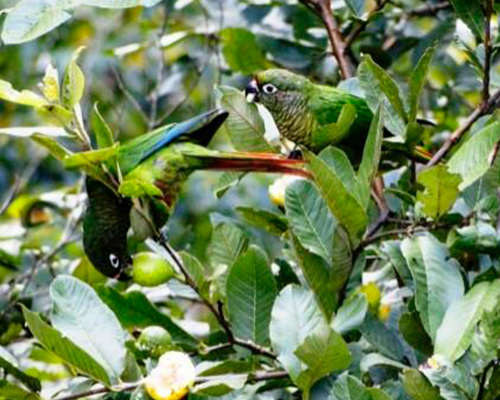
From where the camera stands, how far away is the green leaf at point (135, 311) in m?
1.47

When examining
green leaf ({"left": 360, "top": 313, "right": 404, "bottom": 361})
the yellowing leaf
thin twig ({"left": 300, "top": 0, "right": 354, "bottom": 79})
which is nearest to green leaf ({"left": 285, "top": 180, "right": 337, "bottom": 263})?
green leaf ({"left": 360, "top": 313, "right": 404, "bottom": 361})

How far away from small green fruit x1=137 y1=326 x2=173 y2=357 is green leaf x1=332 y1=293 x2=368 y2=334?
22 cm

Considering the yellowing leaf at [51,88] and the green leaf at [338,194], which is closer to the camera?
the green leaf at [338,194]

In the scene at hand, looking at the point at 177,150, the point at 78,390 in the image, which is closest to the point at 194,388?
the point at 78,390

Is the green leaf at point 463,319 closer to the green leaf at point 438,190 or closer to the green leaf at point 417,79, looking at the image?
the green leaf at point 438,190

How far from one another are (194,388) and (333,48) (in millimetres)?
719

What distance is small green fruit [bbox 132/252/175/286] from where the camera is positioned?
144 cm

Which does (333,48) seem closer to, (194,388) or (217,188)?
(217,188)

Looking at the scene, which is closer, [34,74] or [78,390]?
[78,390]

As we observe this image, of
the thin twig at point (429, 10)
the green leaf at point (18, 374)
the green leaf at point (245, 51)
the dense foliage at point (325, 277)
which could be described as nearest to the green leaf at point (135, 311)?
the dense foliage at point (325, 277)

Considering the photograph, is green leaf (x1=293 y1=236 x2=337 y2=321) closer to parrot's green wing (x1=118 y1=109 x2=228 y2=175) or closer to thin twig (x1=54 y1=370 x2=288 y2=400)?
thin twig (x1=54 y1=370 x2=288 y2=400)

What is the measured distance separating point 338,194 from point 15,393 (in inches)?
17.9

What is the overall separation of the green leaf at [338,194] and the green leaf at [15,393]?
1.39ft

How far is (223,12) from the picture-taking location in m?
2.50
